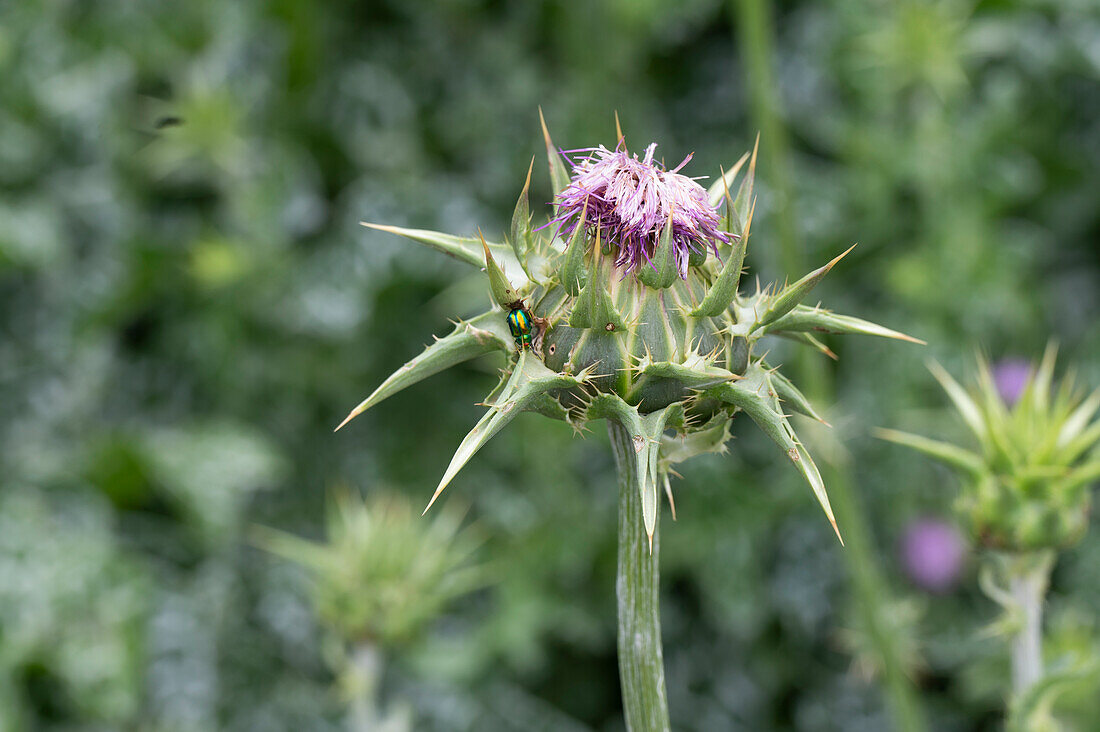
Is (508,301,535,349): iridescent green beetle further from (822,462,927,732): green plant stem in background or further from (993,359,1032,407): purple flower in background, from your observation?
(993,359,1032,407): purple flower in background

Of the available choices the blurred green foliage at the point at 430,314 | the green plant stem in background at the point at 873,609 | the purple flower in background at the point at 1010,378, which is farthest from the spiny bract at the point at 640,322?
the blurred green foliage at the point at 430,314

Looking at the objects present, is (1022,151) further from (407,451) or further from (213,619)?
(213,619)

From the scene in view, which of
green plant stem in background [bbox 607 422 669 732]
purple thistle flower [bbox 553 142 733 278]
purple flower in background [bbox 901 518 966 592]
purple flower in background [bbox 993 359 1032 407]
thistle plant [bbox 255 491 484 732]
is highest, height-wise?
purple flower in background [bbox 993 359 1032 407]

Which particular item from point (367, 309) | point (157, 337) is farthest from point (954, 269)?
point (157, 337)

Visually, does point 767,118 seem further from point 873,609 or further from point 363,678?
point 363,678

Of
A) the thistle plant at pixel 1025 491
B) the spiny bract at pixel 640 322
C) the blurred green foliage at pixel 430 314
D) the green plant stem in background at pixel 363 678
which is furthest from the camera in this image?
the blurred green foliage at pixel 430 314

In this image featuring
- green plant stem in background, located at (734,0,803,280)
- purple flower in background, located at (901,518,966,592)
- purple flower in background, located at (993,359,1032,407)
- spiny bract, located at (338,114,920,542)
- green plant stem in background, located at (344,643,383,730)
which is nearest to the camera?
spiny bract, located at (338,114,920,542)

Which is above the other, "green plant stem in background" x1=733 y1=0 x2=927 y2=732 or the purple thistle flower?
"green plant stem in background" x1=733 y1=0 x2=927 y2=732

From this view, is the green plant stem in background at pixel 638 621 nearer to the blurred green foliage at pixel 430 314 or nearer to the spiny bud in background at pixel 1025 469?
the spiny bud in background at pixel 1025 469

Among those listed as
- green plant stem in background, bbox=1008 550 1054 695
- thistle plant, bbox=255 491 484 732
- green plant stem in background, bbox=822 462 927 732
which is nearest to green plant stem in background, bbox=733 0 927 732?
green plant stem in background, bbox=822 462 927 732

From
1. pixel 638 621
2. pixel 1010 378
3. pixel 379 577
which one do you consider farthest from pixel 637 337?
pixel 1010 378
